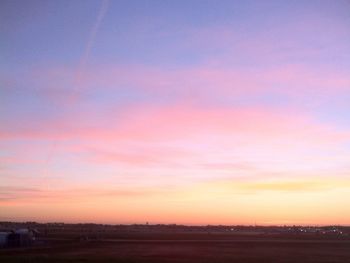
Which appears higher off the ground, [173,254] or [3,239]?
[3,239]

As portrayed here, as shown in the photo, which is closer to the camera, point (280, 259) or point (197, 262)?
point (197, 262)

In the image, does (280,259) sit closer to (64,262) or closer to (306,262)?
(306,262)

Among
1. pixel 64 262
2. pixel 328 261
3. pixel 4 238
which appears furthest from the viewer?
pixel 4 238

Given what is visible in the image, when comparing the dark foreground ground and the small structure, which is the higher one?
the small structure

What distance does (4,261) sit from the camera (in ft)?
134

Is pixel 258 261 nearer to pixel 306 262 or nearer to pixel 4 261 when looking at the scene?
pixel 306 262

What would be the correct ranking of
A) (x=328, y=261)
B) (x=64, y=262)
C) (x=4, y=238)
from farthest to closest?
(x=4, y=238) < (x=328, y=261) < (x=64, y=262)

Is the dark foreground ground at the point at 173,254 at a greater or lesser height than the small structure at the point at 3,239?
lesser

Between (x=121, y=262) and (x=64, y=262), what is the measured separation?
4.51 meters

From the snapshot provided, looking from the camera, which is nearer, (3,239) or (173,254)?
(173,254)

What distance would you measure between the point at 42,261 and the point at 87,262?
360 centimetres

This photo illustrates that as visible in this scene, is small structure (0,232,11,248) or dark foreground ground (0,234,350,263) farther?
small structure (0,232,11,248)

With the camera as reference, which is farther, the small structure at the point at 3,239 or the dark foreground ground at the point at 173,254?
the small structure at the point at 3,239

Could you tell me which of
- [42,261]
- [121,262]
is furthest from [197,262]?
[42,261]
